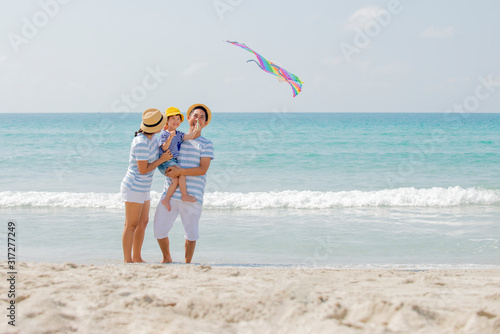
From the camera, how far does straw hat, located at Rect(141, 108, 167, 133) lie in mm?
4469

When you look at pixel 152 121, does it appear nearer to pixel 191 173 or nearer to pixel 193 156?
pixel 193 156

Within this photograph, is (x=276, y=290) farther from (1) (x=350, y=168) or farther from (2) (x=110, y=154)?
(2) (x=110, y=154)

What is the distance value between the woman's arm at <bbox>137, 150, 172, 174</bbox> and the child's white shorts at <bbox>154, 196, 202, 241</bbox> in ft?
1.45

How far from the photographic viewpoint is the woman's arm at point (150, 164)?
4.46 meters

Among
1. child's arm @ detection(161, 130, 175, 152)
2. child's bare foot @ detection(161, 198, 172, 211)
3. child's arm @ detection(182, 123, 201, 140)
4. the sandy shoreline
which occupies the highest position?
child's arm @ detection(182, 123, 201, 140)

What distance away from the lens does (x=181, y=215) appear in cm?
479

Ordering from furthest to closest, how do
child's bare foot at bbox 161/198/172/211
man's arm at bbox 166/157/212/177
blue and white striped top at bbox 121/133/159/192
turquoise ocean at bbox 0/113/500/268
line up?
turquoise ocean at bbox 0/113/500/268
child's bare foot at bbox 161/198/172/211
man's arm at bbox 166/157/212/177
blue and white striped top at bbox 121/133/159/192

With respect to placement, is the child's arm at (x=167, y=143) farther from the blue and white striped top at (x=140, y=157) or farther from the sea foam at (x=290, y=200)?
the sea foam at (x=290, y=200)

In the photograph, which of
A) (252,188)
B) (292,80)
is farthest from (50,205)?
(292,80)

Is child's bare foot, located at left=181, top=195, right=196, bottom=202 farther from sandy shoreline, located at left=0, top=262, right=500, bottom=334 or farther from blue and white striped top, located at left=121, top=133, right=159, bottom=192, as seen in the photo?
sandy shoreline, located at left=0, top=262, right=500, bottom=334

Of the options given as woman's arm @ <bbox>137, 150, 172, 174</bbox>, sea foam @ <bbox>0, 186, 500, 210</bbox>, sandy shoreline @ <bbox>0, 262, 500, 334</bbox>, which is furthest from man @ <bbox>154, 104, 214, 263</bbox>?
sea foam @ <bbox>0, 186, 500, 210</bbox>

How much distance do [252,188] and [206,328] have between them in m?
9.08

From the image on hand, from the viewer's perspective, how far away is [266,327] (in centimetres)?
291

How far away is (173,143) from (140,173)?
1.47 ft
